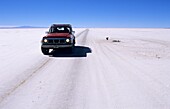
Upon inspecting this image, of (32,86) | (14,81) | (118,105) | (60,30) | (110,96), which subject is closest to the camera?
(118,105)

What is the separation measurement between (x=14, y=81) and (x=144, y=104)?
4217 millimetres

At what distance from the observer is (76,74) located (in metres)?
8.84

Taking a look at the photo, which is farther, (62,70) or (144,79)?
(62,70)

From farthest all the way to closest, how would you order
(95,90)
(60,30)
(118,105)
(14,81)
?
(60,30), (14,81), (95,90), (118,105)

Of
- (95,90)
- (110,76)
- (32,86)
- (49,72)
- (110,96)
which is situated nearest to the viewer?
(110,96)

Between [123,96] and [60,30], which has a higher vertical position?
[60,30]

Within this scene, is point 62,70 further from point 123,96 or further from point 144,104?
point 144,104

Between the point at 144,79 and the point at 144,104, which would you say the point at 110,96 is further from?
the point at 144,79

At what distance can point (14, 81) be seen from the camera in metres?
7.72

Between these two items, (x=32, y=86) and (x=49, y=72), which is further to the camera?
(x=49, y=72)

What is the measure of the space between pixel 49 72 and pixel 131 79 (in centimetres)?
314

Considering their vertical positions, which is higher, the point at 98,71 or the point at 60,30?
the point at 60,30

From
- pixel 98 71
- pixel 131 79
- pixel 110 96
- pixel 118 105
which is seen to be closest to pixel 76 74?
pixel 98 71

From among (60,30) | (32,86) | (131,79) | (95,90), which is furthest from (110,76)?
(60,30)
